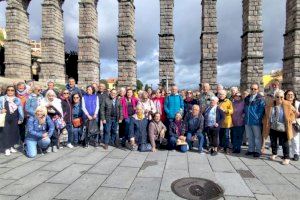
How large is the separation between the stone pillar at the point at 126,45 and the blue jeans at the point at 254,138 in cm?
1190

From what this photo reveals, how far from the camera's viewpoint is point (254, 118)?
6742mm

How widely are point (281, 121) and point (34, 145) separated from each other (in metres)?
6.77

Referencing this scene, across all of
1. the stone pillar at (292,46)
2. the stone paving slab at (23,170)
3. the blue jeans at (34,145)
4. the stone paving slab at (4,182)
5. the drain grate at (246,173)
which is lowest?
the drain grate at (246,173)

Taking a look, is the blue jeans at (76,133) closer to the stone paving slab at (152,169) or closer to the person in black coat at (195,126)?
the stone paving slab at (152,169)

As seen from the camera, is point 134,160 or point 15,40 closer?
point 134,160

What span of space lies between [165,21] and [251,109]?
40.1 ft

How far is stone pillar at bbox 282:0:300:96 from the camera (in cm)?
1485

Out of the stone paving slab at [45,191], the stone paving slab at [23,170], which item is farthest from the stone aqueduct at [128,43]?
the stone paving slab at [45,191]

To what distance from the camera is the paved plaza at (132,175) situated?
171 inches

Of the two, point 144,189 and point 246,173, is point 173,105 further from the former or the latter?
point 144,189

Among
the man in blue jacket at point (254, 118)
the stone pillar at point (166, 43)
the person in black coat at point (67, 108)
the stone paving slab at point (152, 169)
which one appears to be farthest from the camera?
the stone pillar at point (166, 43)

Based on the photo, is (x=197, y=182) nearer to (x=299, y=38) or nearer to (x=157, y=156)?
(x=157, y=156)

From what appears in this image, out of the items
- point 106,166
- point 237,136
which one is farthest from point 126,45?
point 106,166

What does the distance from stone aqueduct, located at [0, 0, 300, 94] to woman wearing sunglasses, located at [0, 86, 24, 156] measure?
36.1 ft
